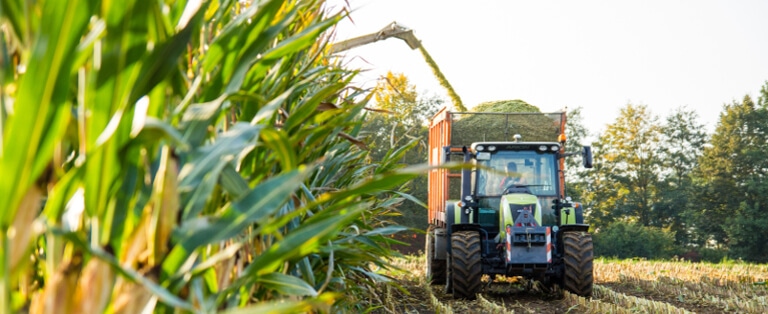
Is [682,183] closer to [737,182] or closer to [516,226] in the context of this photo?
[737,182]

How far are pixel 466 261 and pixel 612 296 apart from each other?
1847 mm

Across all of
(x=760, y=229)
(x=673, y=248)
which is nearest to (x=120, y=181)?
(x=673, y=248)

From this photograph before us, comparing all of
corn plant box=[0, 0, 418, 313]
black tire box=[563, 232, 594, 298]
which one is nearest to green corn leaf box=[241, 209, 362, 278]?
corn plant box=[0, 0, 418, 313]

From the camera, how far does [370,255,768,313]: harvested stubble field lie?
725cm

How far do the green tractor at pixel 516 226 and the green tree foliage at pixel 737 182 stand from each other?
2737 cm

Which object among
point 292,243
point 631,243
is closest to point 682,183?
point 631,243

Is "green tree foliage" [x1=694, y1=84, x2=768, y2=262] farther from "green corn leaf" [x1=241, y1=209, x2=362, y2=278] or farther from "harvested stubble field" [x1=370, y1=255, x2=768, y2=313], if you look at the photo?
"green corn leaf" [x1=241, y1=209, x2=362, y2=278]

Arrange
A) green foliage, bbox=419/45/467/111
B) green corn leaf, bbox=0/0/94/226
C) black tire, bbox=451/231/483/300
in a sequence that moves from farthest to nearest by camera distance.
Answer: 1. black tire, bbox=451/231/483/300
2. green foliage, bbox=419/45/467/111
3. green corn leaf, bbox=0/0/94/226

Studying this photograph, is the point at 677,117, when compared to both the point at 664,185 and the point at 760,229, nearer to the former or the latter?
the point at 664,185

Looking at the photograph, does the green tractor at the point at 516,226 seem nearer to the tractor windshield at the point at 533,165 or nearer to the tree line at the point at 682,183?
the tractor windshield at the point at 533,165

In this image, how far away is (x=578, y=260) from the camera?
782 cm

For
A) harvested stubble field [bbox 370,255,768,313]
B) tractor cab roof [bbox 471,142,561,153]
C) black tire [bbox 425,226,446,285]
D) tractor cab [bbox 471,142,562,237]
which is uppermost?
tractor cab roof [bbox 471,142,561,153]

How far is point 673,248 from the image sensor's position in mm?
31422

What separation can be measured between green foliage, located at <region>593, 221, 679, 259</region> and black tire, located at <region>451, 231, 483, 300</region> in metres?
23.5
